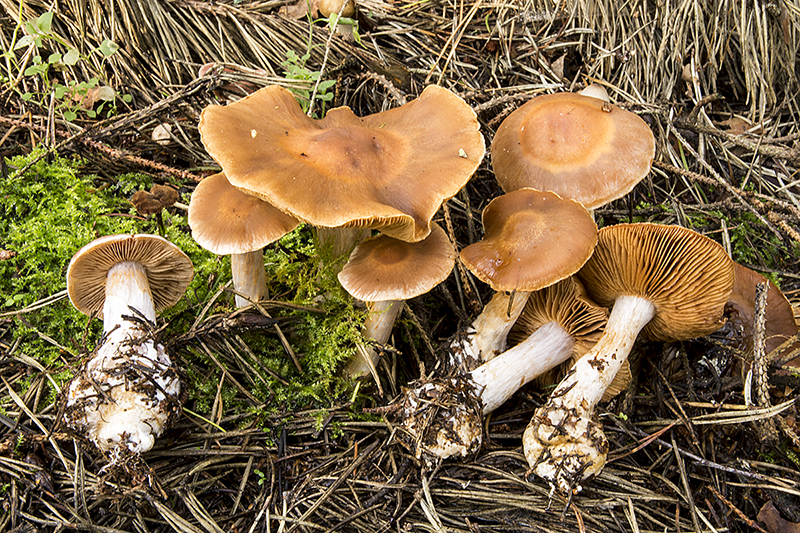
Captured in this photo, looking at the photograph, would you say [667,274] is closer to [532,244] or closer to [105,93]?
[532,244]

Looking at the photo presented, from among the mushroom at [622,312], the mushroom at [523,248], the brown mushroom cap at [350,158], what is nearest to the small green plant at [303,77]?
the brown mushroom cap at [350,158]

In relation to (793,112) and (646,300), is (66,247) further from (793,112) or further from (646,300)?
(793,112)

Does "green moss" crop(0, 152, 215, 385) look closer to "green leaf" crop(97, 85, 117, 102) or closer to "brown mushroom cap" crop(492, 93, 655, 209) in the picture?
"green leaf" crop(97, 85, 117, 102)

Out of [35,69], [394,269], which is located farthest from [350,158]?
[35,69]

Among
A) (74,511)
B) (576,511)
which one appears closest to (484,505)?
(576,511)

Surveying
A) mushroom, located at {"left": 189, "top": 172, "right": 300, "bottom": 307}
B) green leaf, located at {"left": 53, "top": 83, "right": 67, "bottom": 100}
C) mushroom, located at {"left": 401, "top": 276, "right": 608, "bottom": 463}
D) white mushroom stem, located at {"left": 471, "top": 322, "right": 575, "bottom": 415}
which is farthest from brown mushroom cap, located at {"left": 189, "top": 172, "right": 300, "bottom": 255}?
green leaf, located at {"left": 53, "top": 83, "right": 67, "bottom": 100}
